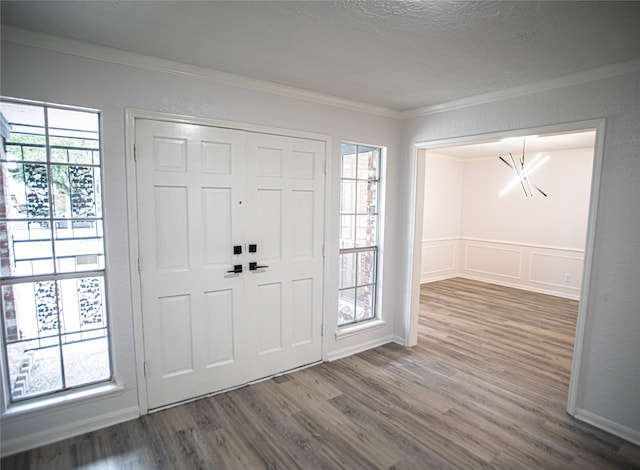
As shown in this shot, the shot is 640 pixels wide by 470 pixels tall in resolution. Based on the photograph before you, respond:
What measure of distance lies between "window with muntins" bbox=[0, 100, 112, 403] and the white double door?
32 cm

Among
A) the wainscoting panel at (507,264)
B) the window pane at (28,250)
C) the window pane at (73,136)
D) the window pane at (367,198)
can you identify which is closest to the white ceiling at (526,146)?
the window pane at (367,198)

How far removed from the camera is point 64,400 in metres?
2.29

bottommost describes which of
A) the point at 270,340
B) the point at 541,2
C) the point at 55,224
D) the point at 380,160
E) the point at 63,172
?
the point at 270,340

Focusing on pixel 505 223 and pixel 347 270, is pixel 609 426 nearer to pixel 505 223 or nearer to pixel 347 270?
pixel 347 270

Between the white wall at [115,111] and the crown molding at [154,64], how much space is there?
0.11 feet

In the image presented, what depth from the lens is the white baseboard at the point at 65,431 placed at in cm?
215

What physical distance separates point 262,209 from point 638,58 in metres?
2.78

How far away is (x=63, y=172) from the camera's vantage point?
228cm

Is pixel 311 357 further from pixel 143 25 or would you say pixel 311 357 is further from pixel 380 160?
pixel 143 25

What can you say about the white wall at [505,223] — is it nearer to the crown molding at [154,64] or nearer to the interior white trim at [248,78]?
the interior white trim at [248,78]

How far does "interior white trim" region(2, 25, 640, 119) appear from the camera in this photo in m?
2.07

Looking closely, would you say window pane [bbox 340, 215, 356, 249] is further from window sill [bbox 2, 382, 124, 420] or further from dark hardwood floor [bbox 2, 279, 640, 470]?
window sill [bbox 2, 382, 124, 420]

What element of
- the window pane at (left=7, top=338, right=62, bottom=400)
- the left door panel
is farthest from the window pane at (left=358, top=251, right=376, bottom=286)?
the window pane at (left=7, top=338, right=62, bottom=400)

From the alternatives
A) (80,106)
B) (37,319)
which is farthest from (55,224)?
(80,106)
